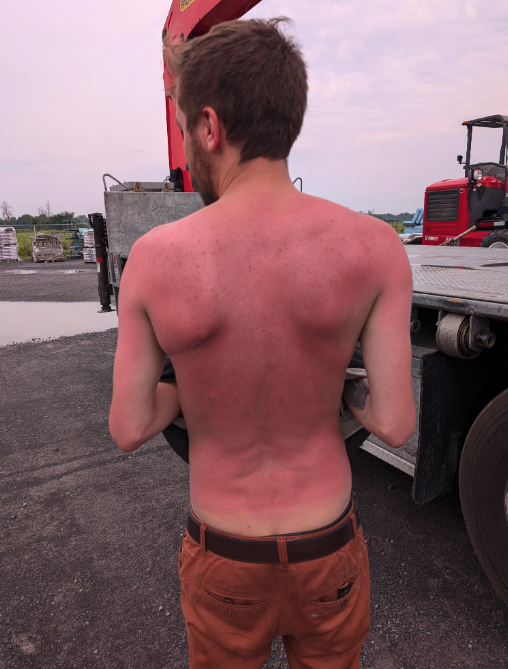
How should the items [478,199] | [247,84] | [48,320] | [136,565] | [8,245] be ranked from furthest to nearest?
[8,245], [478,199], [48,320], [136,565], [247,84]

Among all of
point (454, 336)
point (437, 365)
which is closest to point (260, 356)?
point (454, 336)

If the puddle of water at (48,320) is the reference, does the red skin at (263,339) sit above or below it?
above

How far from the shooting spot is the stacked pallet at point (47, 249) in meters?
23.3

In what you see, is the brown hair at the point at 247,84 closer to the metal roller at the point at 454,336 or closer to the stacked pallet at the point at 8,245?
the metal roller at the point at 454,336

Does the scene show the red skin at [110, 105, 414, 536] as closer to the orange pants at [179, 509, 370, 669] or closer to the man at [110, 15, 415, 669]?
the man at [110, 15, 415, 669]

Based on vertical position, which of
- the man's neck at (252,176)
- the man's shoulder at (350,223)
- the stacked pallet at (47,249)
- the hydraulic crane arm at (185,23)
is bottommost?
the stacked pallet at (47,249)

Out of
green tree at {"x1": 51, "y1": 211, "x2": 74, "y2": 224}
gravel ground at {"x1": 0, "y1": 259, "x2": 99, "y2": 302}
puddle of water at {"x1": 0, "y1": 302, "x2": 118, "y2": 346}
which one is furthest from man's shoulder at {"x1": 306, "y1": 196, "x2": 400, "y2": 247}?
green tree at {"x1": 51, "y1": 211, "x2": 74, "y2": 224}

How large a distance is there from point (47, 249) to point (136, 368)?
81.9ft

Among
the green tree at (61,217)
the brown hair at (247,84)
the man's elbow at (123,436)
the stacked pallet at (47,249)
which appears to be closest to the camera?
the brown hair at (247,84)

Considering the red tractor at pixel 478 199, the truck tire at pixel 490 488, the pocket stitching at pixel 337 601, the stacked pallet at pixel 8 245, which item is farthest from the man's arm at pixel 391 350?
the stacked pallet at pixel 8 245

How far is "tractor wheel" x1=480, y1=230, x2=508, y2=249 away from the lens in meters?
9.30

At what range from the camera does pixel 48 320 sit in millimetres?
9258

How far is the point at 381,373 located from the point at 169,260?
23.0 inches

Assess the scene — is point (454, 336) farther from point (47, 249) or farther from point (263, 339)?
point (47, 249)
